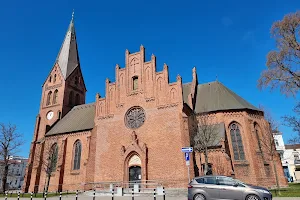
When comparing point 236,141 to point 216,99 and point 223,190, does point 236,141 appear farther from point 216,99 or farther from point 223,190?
point 223,190

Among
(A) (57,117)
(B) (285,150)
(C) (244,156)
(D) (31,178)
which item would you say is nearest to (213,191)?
(C) (244,156)

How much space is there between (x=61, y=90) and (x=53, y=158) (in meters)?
14.2

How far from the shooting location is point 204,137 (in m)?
21.4

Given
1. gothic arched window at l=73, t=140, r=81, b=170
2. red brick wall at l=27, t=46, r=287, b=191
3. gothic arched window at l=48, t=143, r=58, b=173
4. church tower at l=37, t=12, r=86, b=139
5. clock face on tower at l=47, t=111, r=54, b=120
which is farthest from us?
clock face on tower at l=47, t=111, r=54, b=120

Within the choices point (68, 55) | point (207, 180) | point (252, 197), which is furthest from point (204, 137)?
point (68, 55)

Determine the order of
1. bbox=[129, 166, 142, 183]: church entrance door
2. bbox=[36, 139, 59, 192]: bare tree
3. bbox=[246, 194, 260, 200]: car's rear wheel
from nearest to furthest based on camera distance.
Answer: bbox=[246, 194, 260, 200]: car's rear wheel < bbox=[129, 166, 142, 183]: church entrance door < bbox=[36, 139, 59, 192]: bare tree

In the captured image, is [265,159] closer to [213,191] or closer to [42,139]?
[213,191]

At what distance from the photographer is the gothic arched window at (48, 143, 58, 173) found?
27931mm

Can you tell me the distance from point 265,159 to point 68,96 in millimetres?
32525

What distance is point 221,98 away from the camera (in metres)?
28.0

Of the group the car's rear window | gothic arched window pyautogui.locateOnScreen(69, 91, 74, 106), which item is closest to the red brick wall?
the car's rear window

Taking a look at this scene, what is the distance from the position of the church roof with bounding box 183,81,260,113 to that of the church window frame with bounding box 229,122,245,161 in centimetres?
223

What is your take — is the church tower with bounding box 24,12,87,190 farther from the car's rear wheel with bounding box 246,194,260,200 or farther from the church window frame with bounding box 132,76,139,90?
the car's rear wheel with bounding box 246,194,260,200

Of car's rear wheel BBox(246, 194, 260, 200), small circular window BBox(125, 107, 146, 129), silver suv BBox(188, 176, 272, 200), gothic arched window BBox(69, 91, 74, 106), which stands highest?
gothic arched window BBox(69, 91, 74, 106)
